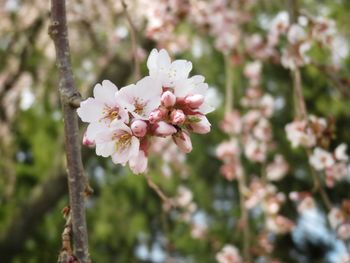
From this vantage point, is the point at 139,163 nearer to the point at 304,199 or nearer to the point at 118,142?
the point at 118,142

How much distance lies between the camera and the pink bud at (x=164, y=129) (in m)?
0.88

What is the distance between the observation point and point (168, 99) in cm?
91

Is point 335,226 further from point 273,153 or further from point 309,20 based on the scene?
point 273,153

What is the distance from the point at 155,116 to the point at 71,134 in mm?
147

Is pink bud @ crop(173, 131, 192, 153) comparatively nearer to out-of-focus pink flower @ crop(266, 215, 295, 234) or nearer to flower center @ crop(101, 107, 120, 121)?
flower center @ crop(101, 107, 120, 121)

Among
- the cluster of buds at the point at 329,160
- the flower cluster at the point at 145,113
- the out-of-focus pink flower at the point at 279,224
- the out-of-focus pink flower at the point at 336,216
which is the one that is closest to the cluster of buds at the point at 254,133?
the out-of-focus pink flower at the point at 279,224

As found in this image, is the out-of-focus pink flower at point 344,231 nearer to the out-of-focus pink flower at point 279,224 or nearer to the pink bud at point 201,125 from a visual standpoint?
the out-of-focus pink flower at point 279,224

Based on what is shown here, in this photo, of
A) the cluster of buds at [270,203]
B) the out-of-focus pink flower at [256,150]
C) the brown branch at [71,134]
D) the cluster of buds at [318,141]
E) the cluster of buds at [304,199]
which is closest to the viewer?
the brown branch at [71,134]

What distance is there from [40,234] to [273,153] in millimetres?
2798

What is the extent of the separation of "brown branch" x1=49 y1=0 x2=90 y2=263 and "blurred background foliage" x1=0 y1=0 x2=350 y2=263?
2.20 meters

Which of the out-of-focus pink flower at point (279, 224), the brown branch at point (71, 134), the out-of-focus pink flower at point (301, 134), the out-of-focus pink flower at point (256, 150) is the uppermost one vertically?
the out-of-focus pink flower at point (256, 150)

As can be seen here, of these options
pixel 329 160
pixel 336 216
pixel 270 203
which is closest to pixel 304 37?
pixel 329 160

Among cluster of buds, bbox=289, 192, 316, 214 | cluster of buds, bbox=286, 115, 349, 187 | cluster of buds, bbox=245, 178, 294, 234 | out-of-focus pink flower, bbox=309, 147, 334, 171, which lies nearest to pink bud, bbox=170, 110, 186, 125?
cluster of buds, bbox=286, 115, 349, 187

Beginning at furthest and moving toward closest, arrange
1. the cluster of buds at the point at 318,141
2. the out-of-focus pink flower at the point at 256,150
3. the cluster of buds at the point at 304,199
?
the out-of-focus pink flower at the point at 256,150 → the cluster of buds at the point at 304,199 → the cluster of buds at the point at 318,141
